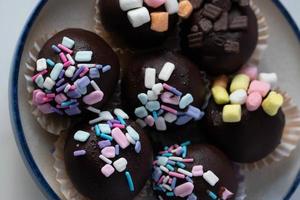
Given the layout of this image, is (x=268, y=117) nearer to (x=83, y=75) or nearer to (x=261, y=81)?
(x=261, y=81)

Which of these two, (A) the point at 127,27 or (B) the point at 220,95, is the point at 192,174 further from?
(A) the point at 127,27

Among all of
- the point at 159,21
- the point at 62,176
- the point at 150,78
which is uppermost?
the point at 159,21

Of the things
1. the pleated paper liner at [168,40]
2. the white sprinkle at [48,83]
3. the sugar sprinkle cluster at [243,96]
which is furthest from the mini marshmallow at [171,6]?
the white sprinkle at [48,83]

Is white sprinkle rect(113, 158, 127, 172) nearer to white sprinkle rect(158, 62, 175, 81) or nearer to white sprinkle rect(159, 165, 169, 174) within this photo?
white sprinkle rect(159, 165, 169, 174)

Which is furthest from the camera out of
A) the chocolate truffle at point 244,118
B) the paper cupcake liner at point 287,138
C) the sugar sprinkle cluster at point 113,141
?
the paper cupcake liner at point 287,138

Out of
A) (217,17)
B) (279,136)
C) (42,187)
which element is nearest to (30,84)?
(42,187)

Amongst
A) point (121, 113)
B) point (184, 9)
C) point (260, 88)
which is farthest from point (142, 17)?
point (260, 88)

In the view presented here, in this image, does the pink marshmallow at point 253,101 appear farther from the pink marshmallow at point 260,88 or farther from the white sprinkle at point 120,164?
the white sprinkle at point 120,164
